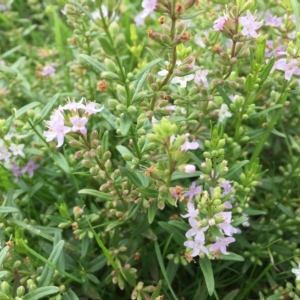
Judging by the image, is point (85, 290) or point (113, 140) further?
point (113, 140)

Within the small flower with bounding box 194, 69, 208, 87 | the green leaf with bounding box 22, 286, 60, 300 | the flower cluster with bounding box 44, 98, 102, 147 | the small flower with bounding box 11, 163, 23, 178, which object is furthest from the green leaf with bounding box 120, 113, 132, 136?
the small flower with bounding box 11, 163, 23, 178

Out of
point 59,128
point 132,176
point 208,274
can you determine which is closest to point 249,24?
point 132,176

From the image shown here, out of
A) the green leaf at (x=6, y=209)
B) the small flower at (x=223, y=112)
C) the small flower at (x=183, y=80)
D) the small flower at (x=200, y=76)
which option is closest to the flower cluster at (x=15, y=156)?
the green leaf at (x=6, y=209)

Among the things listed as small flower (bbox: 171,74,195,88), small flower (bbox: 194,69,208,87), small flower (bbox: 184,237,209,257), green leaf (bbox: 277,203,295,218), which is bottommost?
green leaf (bbox: 277,203,295,218)

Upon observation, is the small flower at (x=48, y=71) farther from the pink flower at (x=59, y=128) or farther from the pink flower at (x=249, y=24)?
the pink flower at (x=249, y=24)

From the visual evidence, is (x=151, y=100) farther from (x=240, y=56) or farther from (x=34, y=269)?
(x=34, y=269)

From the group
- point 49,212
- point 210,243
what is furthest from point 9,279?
point 210,243

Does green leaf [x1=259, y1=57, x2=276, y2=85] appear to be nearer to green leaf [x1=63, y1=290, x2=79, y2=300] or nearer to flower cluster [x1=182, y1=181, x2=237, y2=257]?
flower cluster [x1=182, y1=181, x2=237, y2=257]

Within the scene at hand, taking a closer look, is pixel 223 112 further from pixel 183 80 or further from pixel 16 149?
pixel 16 149
